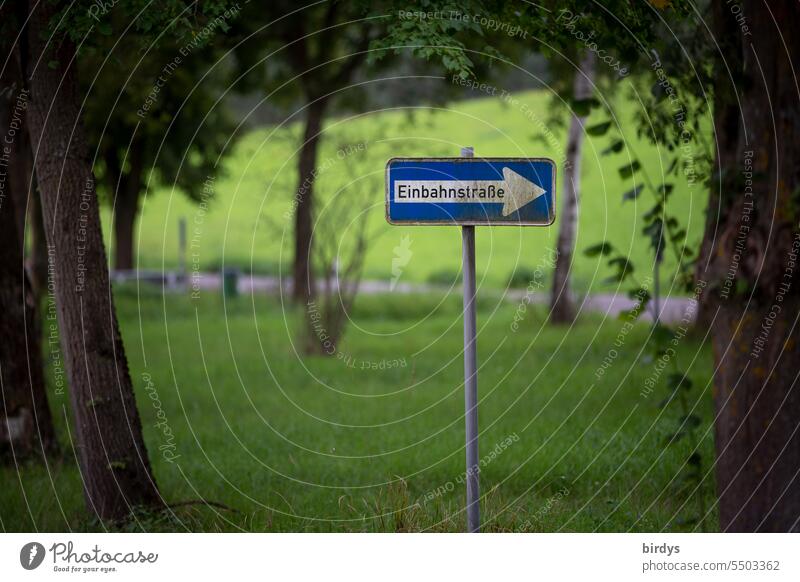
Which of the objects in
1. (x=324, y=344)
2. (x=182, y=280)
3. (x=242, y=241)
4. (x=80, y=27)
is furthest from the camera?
(x=242, y=241)

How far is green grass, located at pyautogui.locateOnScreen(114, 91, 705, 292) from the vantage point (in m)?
19.3

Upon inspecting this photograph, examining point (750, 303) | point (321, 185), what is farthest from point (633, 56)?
point (321, 185)

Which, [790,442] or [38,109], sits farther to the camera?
[38,109]

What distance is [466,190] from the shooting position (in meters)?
4.32

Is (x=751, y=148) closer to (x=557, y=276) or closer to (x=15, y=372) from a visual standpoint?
(x=15, y=372)

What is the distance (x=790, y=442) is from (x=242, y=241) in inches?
1507

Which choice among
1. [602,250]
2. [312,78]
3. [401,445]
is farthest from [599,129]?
[312,78]

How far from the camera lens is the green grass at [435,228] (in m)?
19.3

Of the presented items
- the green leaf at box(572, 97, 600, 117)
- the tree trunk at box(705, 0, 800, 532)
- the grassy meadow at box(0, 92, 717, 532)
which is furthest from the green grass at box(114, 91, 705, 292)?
the tree trunk at box(705, 0, 800, 532)

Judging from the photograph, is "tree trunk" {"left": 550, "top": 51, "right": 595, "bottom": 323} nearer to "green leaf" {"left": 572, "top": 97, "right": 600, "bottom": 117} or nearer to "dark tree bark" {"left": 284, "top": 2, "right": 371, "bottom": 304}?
"dark tree bark" {"left": 284, "top": 2, "right": 371, "bottom": 304}

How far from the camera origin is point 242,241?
136 ft

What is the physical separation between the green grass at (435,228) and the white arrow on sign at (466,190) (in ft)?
32.1

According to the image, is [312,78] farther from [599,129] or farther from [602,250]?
[602,250]
